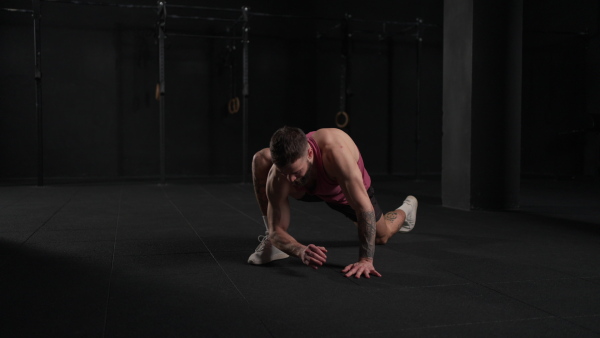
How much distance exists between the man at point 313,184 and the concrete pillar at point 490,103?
7.44 feet

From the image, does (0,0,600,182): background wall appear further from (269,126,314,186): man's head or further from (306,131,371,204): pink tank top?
(269,126,314,186): man's head

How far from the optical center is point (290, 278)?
7.56 ft

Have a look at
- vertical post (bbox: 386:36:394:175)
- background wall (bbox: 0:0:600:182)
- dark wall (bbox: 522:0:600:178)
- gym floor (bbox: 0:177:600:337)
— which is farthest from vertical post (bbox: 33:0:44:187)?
dark wall (bbox: 522:0:600:178)

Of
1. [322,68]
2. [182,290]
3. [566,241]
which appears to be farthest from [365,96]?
[182,290]

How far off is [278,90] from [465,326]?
22.8 feet

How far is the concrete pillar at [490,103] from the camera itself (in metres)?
4.50

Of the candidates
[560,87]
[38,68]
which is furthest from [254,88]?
[560,87]

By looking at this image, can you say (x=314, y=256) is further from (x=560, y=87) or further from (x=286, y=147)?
(x=560, y=87)

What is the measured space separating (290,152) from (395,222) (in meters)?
1.28

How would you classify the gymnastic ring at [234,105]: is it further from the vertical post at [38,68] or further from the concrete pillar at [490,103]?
the concrete pillar at [490,103]

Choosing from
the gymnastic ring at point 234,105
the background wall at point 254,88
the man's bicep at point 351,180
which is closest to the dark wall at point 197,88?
the background wall at point 254,88

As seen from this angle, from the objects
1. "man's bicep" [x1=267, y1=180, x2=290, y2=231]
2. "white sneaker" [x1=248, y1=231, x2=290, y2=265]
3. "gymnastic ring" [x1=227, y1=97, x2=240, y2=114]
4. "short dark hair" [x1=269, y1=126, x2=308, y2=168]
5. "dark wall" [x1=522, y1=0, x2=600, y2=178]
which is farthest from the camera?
"dark wall" [x1=522, y1=0, x2=600, y2=178]

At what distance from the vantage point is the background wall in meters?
7.55

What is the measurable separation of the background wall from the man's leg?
14.2 ft
